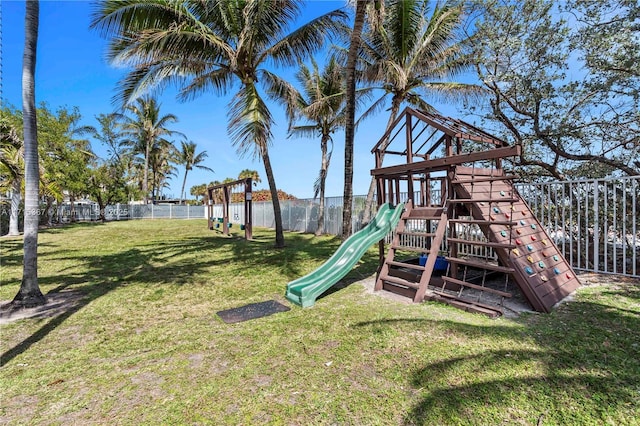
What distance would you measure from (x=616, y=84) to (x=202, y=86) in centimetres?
1078

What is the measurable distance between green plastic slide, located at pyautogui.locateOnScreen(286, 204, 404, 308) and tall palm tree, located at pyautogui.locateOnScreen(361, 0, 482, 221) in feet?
15.3

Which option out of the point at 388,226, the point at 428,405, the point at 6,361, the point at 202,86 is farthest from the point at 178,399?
the point at 202,86

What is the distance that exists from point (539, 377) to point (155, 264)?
7.79 m

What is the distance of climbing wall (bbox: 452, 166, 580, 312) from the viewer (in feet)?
12.8

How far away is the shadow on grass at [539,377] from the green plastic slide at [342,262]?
152 cm

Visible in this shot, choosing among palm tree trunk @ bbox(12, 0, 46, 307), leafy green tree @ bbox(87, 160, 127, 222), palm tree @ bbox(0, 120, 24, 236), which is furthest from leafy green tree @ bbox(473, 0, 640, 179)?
leafy green tree @ bbox(87, 160, 127, 222)

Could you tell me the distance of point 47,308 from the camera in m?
4.38

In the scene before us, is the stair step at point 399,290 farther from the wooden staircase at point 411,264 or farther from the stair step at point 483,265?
the stair step at point 483,265

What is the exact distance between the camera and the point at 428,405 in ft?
6.97

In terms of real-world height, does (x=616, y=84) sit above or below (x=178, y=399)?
above

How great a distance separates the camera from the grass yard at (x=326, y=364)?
2092 mm

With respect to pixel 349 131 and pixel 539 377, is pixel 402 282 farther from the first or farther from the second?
pixel 349 131

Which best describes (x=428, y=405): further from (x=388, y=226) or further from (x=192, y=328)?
(x=388, y=226)

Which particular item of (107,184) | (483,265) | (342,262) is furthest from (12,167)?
(483,265)
